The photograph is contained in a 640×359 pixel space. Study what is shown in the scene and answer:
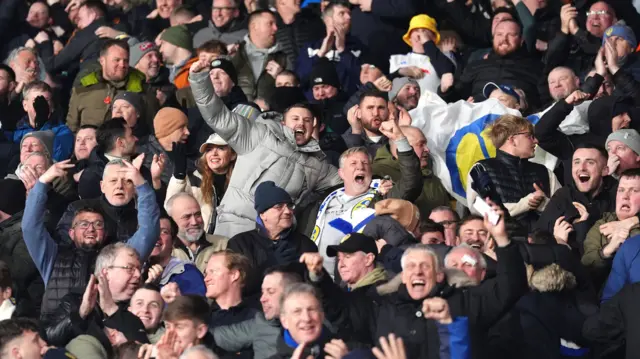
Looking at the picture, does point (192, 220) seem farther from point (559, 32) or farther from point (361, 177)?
point (559, 32)

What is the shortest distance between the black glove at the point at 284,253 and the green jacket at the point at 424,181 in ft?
5.65

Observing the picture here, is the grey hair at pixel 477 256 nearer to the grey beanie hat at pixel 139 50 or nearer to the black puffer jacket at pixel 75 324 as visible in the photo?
the black puffer jacket at pixel 75 324

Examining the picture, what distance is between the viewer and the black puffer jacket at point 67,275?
43.1 feet

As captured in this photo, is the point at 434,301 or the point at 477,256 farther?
the point at 477,256

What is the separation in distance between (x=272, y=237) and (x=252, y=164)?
49.3 inches

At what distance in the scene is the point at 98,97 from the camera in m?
16.9

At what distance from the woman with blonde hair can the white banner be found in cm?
171

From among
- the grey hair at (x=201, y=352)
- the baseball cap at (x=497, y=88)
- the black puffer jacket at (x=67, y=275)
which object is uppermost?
the baseball cap at (x=497, y=88)

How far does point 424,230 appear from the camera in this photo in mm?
13641

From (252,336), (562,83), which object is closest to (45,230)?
(252,336)

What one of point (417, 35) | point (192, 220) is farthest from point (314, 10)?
point (192, 220)

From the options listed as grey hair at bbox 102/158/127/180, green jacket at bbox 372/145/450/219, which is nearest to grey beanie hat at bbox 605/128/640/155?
green jacket at bbox 372/145/450/219

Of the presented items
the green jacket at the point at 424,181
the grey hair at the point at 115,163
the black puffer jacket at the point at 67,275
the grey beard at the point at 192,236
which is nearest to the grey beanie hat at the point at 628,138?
the green jacket at the point at 424,181

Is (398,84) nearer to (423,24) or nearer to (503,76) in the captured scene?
(503,76)
